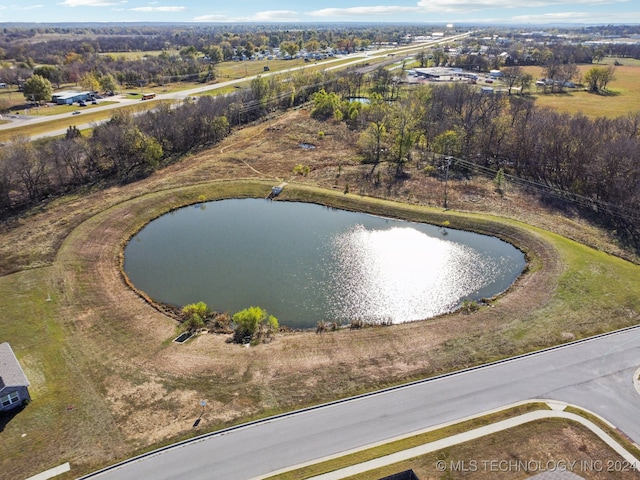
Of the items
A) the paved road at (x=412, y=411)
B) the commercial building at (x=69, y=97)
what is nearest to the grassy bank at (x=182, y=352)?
the paved road at (x=412, y=411)

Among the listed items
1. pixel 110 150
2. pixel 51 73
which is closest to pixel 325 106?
pixel 110 150

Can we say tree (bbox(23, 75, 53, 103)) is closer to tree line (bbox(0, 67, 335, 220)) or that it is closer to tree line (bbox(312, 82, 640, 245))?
tree line (bbox(0, 67, 335, 220))

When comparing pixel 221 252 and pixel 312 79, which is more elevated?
pixel 312 79

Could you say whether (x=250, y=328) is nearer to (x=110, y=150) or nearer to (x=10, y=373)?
(x=10, y=373)

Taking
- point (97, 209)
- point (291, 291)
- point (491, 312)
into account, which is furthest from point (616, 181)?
point (97, 209)

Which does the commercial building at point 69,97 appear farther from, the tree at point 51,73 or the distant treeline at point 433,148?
the distant treeline at point 433,148

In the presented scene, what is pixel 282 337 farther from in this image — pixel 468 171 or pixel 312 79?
pixel 312 79
